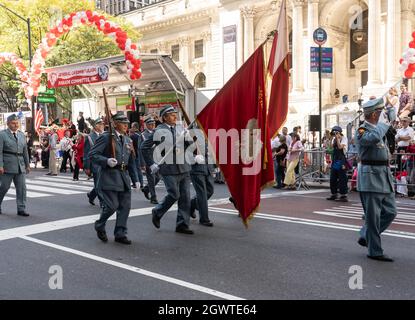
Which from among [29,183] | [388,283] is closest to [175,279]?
[388,283]

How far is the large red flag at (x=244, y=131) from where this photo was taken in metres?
7.37

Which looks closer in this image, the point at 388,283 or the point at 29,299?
the point at 29,299

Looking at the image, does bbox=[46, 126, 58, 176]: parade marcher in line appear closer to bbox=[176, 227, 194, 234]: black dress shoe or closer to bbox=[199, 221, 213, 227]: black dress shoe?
bbox=[199, 221, 213, 227]: black dress shoe

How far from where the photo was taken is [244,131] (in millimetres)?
7414

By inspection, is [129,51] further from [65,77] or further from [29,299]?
[29,299]

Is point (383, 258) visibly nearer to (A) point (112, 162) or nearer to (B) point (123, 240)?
(B) point (123, 240)

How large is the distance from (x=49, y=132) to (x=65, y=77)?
106 inches

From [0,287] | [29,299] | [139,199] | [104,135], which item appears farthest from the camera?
[139,199]

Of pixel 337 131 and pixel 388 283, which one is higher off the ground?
pixel 337 131

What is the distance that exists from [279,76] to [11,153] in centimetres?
528

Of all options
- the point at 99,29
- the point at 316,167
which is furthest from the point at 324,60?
the point at 99,29

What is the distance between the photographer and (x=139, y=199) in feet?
38.9

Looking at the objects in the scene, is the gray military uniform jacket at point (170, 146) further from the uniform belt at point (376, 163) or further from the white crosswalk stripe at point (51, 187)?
the white crosswalk stripe at point (51, 187)

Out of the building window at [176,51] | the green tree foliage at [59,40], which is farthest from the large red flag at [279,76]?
the building window at [176,51]
